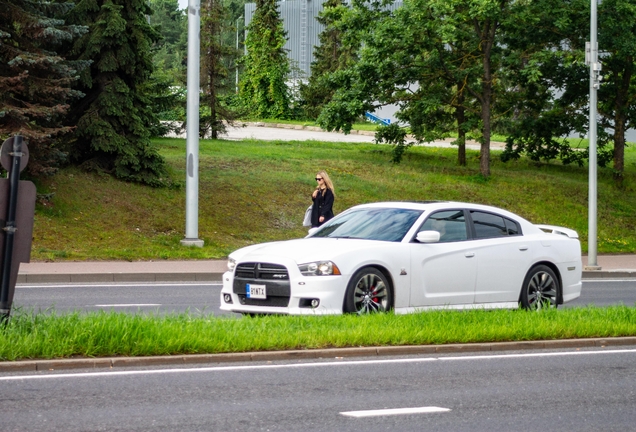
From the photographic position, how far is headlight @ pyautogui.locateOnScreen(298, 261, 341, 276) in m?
11.5

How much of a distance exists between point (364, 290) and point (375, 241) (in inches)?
27.2

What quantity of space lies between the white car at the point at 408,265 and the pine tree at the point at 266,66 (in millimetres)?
49102

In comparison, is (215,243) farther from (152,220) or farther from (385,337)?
(385,337)

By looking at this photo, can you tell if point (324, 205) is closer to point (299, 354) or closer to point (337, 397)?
point (299, 354)

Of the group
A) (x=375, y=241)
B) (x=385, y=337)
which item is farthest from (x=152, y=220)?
(x=385, y=337)

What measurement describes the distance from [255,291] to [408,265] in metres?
1.84

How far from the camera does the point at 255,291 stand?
464 inches

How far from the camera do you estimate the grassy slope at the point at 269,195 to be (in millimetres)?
23375

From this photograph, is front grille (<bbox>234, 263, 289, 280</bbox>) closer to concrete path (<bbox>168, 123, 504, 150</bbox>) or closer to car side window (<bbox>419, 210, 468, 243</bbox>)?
car side window (<bbox>419, 210, 468, 243</bbox>)

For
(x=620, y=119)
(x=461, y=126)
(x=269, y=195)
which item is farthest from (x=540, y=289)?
(x=620, y=119)

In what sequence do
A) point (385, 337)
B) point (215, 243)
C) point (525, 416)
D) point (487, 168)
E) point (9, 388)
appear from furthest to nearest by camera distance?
point (487, 168)
point (215, 243)
point (385, 337)
point (9, 388)
point (525, 416)

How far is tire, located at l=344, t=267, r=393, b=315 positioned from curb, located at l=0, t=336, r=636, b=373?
5.09ft

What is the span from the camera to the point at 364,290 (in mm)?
11852

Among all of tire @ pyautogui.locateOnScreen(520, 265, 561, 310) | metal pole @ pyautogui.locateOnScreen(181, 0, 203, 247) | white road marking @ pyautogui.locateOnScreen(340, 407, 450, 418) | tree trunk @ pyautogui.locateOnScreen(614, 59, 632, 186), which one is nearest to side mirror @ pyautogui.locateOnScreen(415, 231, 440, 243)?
tire @ pyautogui.locateOnScreen(520, 265, 561, 310)
